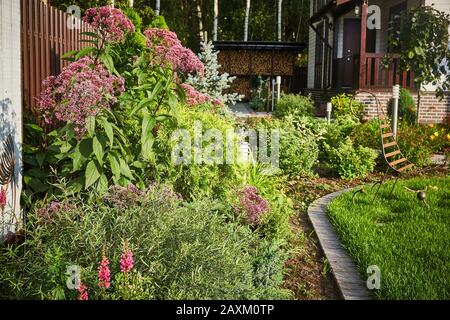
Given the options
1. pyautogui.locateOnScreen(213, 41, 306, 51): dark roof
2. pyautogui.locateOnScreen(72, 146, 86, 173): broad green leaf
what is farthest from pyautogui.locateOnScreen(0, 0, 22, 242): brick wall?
pyautogui.locateOnScreen(213, 41, 306, 51): dark roof

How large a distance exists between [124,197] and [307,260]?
67.9 inches

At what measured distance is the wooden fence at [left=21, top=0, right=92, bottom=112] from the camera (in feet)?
18.1

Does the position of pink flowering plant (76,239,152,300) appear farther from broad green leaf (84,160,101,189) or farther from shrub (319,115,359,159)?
shrub (319,115,359,159)

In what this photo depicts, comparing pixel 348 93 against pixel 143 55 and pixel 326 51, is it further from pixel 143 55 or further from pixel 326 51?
pixel 143 55

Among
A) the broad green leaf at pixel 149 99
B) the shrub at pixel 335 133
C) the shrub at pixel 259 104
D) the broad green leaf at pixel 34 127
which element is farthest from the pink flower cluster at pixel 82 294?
the shrub at pixel 259 104

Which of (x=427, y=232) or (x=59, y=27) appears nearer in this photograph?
(x=427, y=232)

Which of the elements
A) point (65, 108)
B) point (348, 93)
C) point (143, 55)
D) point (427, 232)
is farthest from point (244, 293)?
point (348, 93)

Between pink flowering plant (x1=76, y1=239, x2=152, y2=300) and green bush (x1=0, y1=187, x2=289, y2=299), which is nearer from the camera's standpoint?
pink flowering plant (x1=76, y1=239, x2=152, y2=300)

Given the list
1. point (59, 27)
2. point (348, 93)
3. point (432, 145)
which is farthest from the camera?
point (348, 93)

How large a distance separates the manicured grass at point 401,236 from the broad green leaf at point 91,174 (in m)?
2.21

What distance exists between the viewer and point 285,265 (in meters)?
4.72

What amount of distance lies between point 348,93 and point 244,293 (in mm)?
12839

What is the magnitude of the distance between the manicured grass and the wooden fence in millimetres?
3341

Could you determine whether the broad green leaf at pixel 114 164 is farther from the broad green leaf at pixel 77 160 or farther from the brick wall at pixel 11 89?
the brick wall at pixel 11 89
